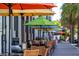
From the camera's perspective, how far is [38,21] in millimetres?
17938

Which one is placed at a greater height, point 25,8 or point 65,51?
point 25,8

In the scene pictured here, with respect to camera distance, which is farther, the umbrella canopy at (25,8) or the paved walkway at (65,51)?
the paved walkway at (65,51)

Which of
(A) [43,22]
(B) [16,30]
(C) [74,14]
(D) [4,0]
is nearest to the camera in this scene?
(D) [4,0]

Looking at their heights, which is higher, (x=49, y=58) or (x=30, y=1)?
(x=30, y=1)

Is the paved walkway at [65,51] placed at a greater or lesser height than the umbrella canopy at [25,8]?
lesser

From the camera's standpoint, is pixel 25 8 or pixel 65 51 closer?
pixel 25 8

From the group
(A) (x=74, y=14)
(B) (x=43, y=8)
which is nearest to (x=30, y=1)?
(B) (x=43, y=8)

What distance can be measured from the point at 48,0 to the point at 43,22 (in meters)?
11.7

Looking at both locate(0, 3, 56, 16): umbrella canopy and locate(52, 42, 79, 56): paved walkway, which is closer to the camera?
locate(0, 3, 56, 16): umbrella canopy

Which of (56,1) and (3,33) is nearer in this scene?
(56,1)

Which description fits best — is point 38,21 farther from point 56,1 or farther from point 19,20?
point 56,1

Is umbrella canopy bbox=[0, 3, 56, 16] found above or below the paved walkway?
above

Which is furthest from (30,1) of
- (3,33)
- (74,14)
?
(74,14)

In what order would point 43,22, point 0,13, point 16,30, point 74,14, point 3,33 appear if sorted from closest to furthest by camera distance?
point 0,13
point 3,33
point 43,22
point 16,30
point 74,14
